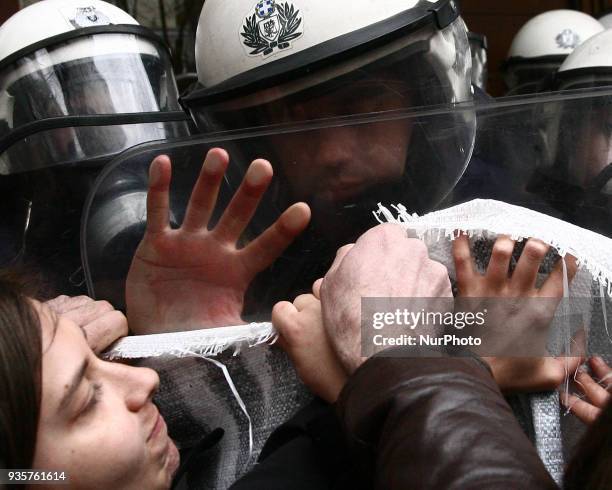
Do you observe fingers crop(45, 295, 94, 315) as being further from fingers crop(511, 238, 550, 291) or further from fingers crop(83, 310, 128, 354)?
fingers crop(511, 238, 550, 291)

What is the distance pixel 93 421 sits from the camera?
812 millimetres

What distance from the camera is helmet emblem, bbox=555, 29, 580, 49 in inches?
136

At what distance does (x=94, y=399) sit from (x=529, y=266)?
0.48 meters

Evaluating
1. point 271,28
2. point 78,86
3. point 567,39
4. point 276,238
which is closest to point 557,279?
point 276,238

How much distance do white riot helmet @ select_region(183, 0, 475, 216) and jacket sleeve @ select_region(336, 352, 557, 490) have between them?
0.44m

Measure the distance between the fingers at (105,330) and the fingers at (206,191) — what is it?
0.16 meters

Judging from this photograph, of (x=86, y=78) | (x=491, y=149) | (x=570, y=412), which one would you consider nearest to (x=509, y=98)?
(x=491, y=149)

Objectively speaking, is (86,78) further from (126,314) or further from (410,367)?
(410,367)

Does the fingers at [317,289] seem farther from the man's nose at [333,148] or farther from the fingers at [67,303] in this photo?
the fingers at [67,303]

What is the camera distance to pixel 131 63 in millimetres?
1854

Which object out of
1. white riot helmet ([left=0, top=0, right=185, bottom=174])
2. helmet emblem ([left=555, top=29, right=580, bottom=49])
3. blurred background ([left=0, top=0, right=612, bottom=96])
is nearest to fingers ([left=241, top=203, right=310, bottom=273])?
white riot helmet ([left=0, top=0, right=185, bottom=174])

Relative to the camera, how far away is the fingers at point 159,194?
1.10 metres

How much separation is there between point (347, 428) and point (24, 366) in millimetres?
318

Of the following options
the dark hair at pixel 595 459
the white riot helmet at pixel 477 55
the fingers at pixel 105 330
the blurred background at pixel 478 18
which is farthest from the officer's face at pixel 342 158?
the blurred background at pixel 478 18
